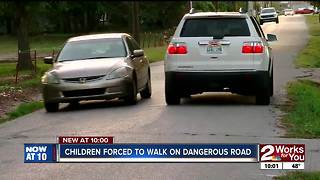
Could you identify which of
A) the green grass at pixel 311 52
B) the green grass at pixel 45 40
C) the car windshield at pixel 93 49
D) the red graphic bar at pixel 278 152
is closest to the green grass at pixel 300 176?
the red graphic bar at pixel 278 152

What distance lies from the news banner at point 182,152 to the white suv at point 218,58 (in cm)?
735

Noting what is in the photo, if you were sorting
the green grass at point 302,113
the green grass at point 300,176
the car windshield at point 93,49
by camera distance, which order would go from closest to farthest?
the green grass at point 300,176
the green grass at point 302,113
the car windshield at point 93,49

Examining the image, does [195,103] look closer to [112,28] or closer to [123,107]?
[123,107]

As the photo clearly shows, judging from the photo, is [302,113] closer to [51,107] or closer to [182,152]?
[51,107]

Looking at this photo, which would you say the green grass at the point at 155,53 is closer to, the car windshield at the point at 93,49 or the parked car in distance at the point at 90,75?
the car windshield at the point at 93,49

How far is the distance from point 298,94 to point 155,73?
8.14 m

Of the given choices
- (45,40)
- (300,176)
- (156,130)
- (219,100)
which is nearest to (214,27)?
(219,100)

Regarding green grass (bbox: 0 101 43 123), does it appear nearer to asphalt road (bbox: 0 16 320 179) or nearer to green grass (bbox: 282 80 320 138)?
asphalt road (bbox: 0 16 320 179)

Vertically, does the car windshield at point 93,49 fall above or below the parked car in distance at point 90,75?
above

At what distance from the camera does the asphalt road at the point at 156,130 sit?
24.3 ft

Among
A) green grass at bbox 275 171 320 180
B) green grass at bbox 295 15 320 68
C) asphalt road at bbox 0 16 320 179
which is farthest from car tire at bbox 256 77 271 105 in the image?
green grass at bbox 295 15 320 68

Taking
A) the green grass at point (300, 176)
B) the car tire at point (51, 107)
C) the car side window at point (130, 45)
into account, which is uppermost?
the green grass at point (300, 176)

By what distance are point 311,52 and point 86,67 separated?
19706 millimetres

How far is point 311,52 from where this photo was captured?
31.1 m
